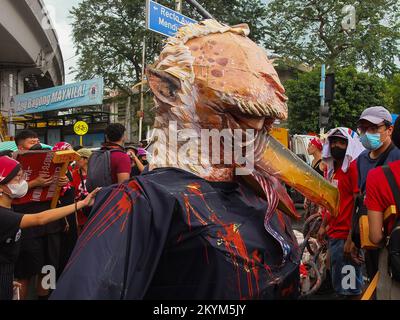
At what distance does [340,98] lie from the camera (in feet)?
63.9

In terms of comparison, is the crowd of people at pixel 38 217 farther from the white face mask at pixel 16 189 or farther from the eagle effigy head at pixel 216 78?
the eagle effigy head at pixel 216 78

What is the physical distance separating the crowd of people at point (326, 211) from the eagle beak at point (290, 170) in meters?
0.75

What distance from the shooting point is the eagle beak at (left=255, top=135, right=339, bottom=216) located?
60.9 inches

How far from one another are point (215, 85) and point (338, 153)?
9.79 feet

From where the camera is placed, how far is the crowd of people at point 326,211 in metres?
2.30

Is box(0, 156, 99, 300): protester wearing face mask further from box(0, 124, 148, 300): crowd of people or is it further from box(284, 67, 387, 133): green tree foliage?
box(284, 67, 387, 133): green tree foliage

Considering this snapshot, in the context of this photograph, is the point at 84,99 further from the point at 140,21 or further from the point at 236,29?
the point at 236,29

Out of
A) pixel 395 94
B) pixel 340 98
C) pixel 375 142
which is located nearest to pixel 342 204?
pixel 375 142

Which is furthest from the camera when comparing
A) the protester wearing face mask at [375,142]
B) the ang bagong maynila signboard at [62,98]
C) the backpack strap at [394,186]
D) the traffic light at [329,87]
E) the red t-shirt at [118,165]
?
the ang bagong maynila signboard at [62,98]

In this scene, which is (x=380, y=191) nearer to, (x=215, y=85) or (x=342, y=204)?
(x=215, y=85)

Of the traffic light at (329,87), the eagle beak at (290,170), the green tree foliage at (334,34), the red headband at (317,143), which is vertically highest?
the green tree foliage at (334,34)

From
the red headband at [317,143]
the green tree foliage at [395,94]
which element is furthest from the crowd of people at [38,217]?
the green tree foliage at [395,94]
